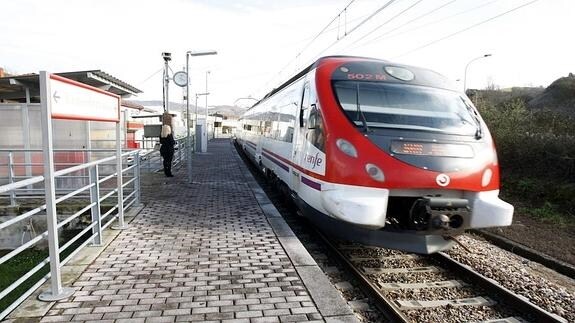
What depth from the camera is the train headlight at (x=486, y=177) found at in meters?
4.90

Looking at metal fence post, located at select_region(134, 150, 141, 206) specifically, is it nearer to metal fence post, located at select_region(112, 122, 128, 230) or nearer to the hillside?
metal fence post, located at select_region(112, 122, 128, 230)

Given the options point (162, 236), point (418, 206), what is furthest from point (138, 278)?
point (418, 206)

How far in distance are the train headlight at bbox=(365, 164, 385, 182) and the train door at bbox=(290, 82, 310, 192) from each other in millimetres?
1593

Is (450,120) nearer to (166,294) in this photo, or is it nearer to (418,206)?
(418,206)

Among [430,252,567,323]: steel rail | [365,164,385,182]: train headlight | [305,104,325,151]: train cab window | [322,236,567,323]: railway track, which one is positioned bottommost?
[322,236,567,323]: railway track

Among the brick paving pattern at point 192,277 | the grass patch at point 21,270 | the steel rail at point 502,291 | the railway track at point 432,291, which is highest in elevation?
the brick paving pattern at point 192,277

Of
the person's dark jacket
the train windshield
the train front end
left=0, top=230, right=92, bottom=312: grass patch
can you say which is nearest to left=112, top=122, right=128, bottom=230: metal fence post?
left=0, top=230, right=92, bottom=312: grass patch

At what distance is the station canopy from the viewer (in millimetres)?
9930

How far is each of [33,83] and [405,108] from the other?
31.9 feet

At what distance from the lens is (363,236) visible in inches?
188

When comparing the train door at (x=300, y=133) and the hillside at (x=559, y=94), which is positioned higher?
the hillside at (x=559, y=94)

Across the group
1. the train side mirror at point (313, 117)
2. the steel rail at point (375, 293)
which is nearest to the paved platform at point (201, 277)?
the steel rail at point (375, 293)

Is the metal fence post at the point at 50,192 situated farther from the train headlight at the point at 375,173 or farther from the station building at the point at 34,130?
the station building at the point at 34,130

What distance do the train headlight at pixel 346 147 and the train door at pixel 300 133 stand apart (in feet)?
3.96
